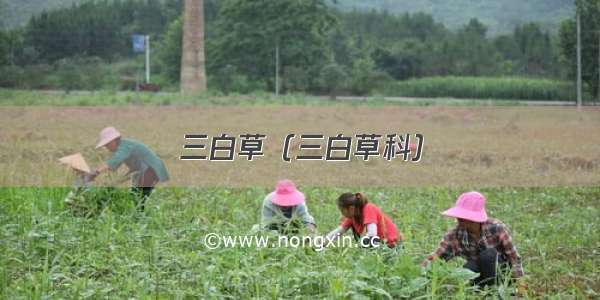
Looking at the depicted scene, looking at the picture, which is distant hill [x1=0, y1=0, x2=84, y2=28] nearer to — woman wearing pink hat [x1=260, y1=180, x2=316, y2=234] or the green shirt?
the green shirt

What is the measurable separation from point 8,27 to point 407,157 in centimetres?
246

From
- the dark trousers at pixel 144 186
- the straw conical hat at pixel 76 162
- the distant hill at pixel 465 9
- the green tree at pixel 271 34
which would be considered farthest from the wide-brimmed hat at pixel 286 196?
the distant hill at pixel 465 9

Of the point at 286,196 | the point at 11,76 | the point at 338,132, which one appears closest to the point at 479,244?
the point at 286,196

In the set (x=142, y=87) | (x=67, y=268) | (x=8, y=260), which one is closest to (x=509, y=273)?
(x=67, y=268)

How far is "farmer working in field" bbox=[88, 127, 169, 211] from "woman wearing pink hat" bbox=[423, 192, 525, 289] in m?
1.85

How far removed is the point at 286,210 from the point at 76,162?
1346 millimetres

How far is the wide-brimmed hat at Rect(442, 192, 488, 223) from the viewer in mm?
3961

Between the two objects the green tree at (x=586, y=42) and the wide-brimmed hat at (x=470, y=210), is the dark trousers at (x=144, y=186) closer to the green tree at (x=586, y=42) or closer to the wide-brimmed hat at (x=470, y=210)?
the wide-brimmed hat at (x=470, y=210)

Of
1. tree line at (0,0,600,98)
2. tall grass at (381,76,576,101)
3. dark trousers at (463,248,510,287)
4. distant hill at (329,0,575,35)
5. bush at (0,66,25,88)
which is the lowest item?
dark trousers at (463,248,510,287)

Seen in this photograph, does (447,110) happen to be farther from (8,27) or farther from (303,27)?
(8,27)

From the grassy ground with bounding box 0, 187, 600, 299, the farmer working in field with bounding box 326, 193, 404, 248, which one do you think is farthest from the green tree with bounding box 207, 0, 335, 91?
the farmer working in field with bounding box 326, 193, 404, 248

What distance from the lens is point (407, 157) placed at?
543 cm

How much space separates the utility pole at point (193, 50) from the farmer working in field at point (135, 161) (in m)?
0.50

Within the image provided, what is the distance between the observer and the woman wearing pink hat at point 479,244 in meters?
3.90
